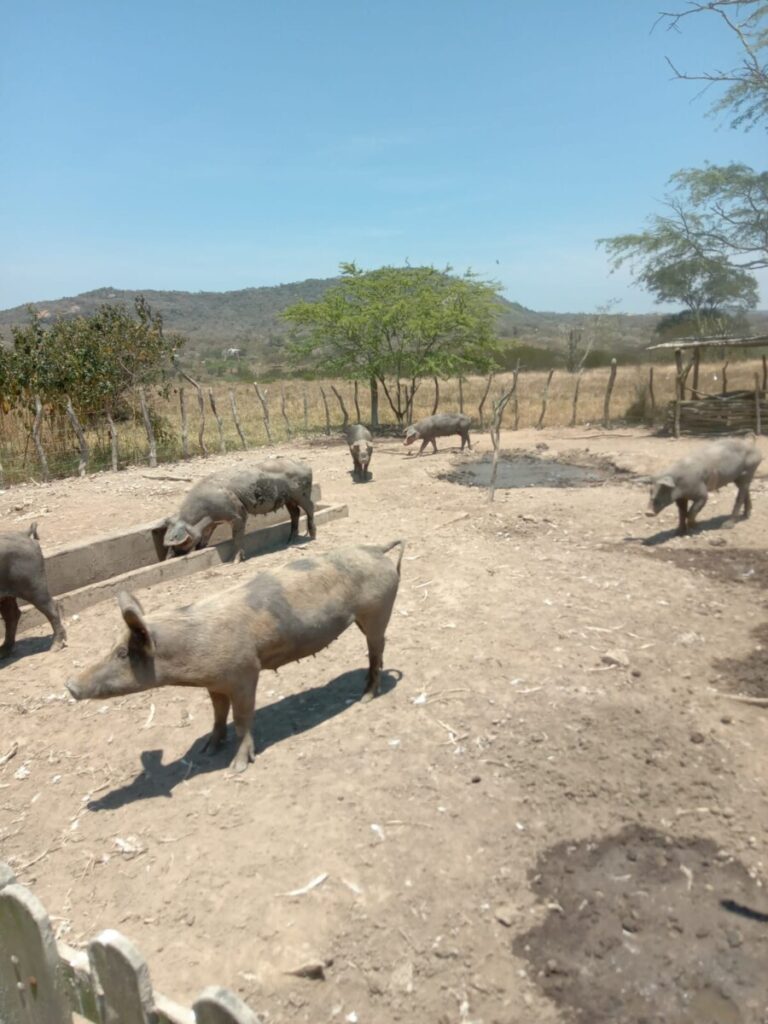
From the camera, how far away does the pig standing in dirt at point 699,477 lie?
32.1 feet

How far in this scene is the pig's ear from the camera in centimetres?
410

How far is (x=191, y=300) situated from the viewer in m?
105

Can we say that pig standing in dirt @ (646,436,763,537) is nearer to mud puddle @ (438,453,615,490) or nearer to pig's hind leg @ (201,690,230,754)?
mud puddle @ (438,453,615,490)

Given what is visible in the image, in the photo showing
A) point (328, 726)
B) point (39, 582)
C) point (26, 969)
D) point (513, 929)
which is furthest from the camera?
point (39, 582)

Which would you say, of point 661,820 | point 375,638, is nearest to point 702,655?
point 661,820

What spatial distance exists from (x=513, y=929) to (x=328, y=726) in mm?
2094

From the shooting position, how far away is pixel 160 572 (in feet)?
27.7

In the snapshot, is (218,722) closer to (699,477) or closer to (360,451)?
(699,477)

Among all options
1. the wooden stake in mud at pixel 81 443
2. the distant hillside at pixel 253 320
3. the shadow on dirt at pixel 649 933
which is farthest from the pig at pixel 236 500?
the distant hillside at pixel 253 320

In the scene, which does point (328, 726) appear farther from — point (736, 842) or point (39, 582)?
point (39, 582)

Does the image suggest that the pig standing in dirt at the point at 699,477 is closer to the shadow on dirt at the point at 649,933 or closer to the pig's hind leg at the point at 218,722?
the shadow on dirt at the point at 649,933

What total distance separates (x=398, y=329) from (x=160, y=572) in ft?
48.5

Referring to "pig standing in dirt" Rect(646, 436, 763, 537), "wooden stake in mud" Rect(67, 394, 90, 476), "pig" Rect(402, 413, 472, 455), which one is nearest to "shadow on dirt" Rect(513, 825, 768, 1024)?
"pig standing in dirt" Rect(646, 436, 763, 537)

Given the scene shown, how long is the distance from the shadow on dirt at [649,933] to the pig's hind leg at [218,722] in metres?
2.25
